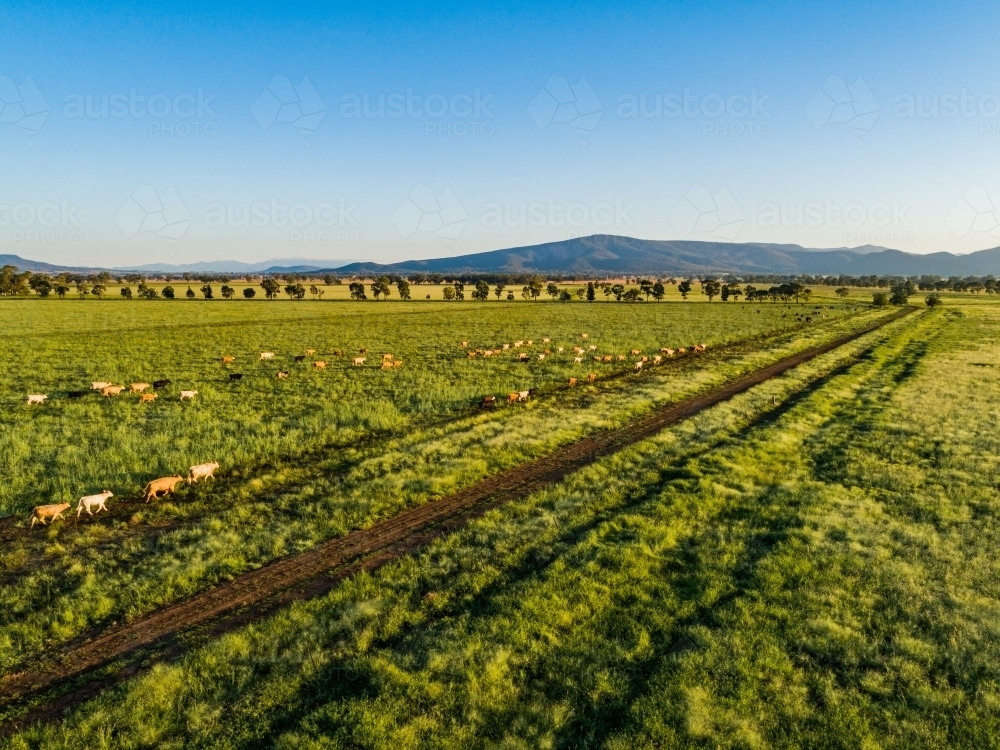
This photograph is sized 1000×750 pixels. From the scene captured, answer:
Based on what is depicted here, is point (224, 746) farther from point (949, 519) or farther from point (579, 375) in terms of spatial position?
point (579, 375)

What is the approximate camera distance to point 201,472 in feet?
53.4

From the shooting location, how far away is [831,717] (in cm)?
738

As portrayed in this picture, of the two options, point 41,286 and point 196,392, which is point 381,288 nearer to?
point 41,286

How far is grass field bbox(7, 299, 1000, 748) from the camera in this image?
290 inches

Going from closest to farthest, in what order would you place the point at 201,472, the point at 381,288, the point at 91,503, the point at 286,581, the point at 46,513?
1. the point at 286,581
2. the point at 46,513
3. the point at 91,503
4. the point at 201,472
5. the point at 381,288

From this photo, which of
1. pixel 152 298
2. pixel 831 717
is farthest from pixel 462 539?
pixel 152 298

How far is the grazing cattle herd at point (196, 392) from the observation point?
45.8 feet

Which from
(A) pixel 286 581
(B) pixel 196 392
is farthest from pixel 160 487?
(B) pixel 196 392

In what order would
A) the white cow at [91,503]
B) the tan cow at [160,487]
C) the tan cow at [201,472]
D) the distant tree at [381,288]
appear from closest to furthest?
1. the white cow at [91,503]
2. the tan cow at [160,487]
3. the tan cow at [201,472]
4. the distant tree at [381,288]

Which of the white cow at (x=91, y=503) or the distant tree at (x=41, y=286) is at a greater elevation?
the distant tree at (x=41, y=286)

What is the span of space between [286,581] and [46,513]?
308 inches

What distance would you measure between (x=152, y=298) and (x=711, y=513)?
155515mm

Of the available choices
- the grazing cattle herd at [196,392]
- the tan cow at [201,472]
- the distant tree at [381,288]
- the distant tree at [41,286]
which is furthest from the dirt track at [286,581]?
the distant tree at [41,286]

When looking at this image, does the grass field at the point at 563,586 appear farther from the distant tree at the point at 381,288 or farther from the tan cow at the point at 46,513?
the distant tree at the point at 381,288
